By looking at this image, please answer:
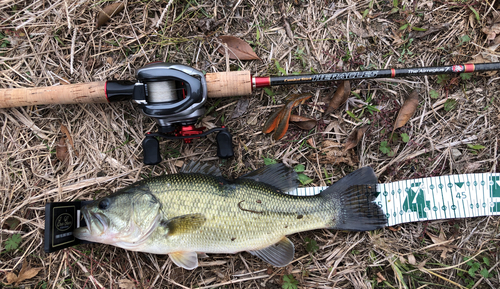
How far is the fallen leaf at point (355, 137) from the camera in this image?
3219 millimetres

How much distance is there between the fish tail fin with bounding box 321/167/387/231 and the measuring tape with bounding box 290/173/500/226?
0.25 meters

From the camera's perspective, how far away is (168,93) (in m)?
2.77

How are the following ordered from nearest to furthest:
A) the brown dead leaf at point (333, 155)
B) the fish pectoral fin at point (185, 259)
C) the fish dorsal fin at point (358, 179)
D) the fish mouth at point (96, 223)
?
the fish mouth at point (96, 223) < the fish pectoral fin at point (185, 259) < the fish dorsal fin at point (358, 179) < the brown dead leaf at point (333, 155)

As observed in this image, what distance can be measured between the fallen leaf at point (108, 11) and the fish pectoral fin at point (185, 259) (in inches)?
105

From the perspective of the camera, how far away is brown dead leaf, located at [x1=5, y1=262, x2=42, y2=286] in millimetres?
3225

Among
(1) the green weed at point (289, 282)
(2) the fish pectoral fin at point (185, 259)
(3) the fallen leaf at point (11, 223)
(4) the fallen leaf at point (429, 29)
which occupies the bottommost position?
(1) the green weed at point (289, 282)

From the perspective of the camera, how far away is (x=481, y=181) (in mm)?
3158

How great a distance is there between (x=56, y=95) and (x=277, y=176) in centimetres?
244

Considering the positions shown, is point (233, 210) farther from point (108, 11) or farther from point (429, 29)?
point (429, 29)

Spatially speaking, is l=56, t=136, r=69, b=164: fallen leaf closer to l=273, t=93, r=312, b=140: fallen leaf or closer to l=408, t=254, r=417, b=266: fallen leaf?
l=273, t=93, r=312, b=140: fallen leaf

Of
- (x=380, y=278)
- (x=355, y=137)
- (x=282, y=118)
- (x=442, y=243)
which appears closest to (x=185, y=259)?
(x=282, y=118)

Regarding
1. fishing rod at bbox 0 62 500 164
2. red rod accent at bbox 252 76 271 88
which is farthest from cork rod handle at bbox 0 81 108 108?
red rod accent at bbox 252 76 271 88

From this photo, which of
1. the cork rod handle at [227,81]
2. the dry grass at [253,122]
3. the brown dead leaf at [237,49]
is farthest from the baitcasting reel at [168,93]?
the brown dead leaf at [237,49]

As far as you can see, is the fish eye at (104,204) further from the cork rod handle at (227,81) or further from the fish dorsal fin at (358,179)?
the fish dorsal fin at (358,179)
